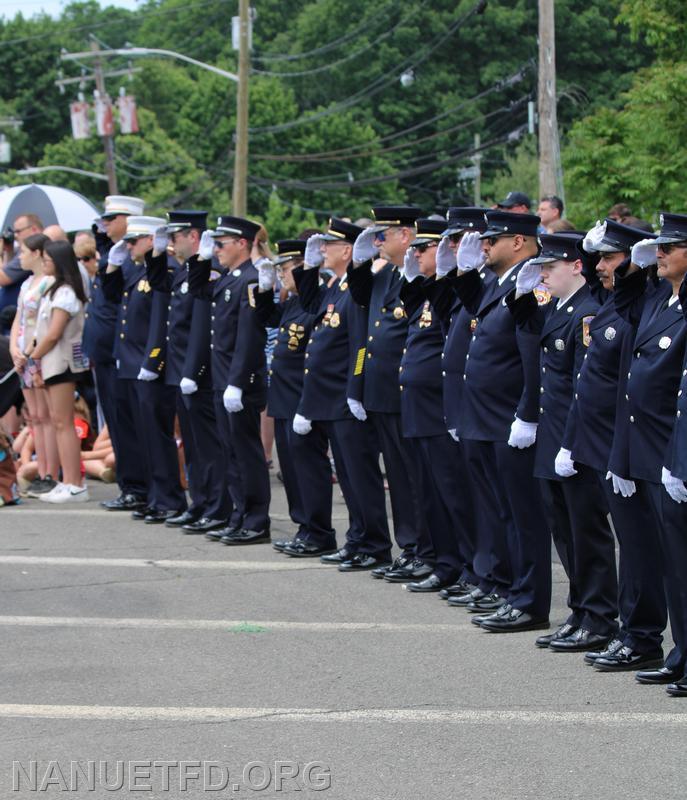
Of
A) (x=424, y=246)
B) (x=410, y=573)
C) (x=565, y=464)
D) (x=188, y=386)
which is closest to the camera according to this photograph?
(x=565, y=464)

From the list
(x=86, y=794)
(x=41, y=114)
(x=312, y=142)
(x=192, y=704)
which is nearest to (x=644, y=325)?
(x=192, y=704)

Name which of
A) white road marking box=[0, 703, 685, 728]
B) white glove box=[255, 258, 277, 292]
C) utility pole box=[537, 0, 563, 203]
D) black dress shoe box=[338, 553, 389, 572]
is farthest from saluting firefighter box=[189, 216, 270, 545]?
utility pole box=[537, 0, 563, 203]

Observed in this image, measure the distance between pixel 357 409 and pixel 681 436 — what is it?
360 centimetres

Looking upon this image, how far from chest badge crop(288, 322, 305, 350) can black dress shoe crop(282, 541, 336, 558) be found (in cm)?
129

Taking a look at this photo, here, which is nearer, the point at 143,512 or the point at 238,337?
the point at 238,337

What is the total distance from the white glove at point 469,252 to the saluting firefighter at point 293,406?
200cm

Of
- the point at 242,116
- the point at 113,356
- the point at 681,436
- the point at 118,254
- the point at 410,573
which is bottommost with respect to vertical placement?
the point at 410,573

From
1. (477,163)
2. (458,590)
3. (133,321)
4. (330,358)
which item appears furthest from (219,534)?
(477,163)

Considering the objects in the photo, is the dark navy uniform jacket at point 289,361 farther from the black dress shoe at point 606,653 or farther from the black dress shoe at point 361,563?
the black dress shoe at point 606,653

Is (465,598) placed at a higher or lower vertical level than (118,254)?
lower

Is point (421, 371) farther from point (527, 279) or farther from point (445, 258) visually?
point (527, 279)

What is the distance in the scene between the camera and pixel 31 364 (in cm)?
1260

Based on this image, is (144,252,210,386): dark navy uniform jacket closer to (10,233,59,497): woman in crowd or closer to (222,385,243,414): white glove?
(222,385,243,414): white glove

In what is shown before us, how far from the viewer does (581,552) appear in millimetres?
7473
